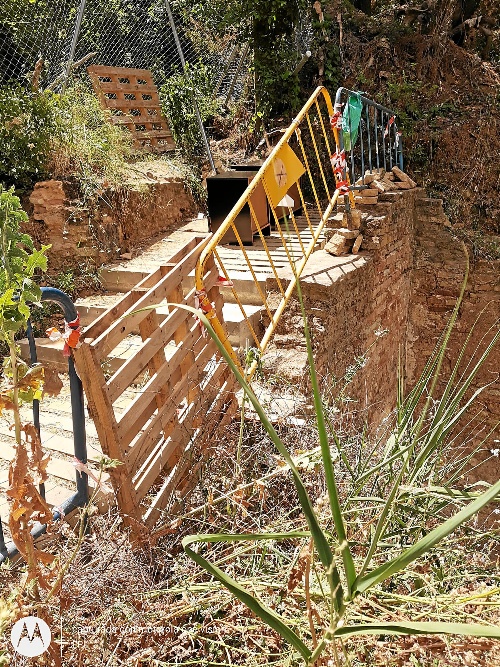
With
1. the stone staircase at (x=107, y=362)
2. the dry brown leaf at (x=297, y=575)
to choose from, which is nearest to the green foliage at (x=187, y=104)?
the stone staircase at (x=107, y=362)

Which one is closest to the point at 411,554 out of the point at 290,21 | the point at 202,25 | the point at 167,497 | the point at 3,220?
the point at 3,220

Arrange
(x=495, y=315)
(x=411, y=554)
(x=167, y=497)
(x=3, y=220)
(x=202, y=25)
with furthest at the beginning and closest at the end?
(x=202, y=25) < (x=495, y=315) < (x=167, y=497) < (x=3, y=220) < (x=411, y=554)

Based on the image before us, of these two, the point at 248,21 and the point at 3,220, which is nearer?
the point at 3,220

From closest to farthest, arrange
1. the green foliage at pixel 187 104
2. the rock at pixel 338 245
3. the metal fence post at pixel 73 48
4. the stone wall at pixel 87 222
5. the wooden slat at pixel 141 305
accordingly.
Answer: the wooden slat at pixel 141 305
the rock at pixel 338 245
the stone wall at pixel 87 222
the metal fence post at pixel 73 48
the green foliage at pixel 187 104

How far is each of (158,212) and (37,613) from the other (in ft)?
22.2

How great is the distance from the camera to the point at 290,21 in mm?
9062

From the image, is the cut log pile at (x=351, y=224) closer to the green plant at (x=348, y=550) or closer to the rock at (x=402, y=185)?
the rock at (x=402, y=185)

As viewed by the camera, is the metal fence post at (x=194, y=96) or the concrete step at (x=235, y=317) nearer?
the concrete step at (x=235, y=317)

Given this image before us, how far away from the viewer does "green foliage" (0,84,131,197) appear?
683cm

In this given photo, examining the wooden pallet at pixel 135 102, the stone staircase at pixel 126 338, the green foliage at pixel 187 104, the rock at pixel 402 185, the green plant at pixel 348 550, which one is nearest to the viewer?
the green plant at pixel 348 550

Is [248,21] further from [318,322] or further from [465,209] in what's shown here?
[318,322]

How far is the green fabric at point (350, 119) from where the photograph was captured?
19.5 ft

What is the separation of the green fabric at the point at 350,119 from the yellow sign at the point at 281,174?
1288 millimetres

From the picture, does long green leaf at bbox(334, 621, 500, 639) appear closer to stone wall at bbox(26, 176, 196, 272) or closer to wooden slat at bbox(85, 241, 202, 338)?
wooden slat at bbox(85, 241, 202, 338)
